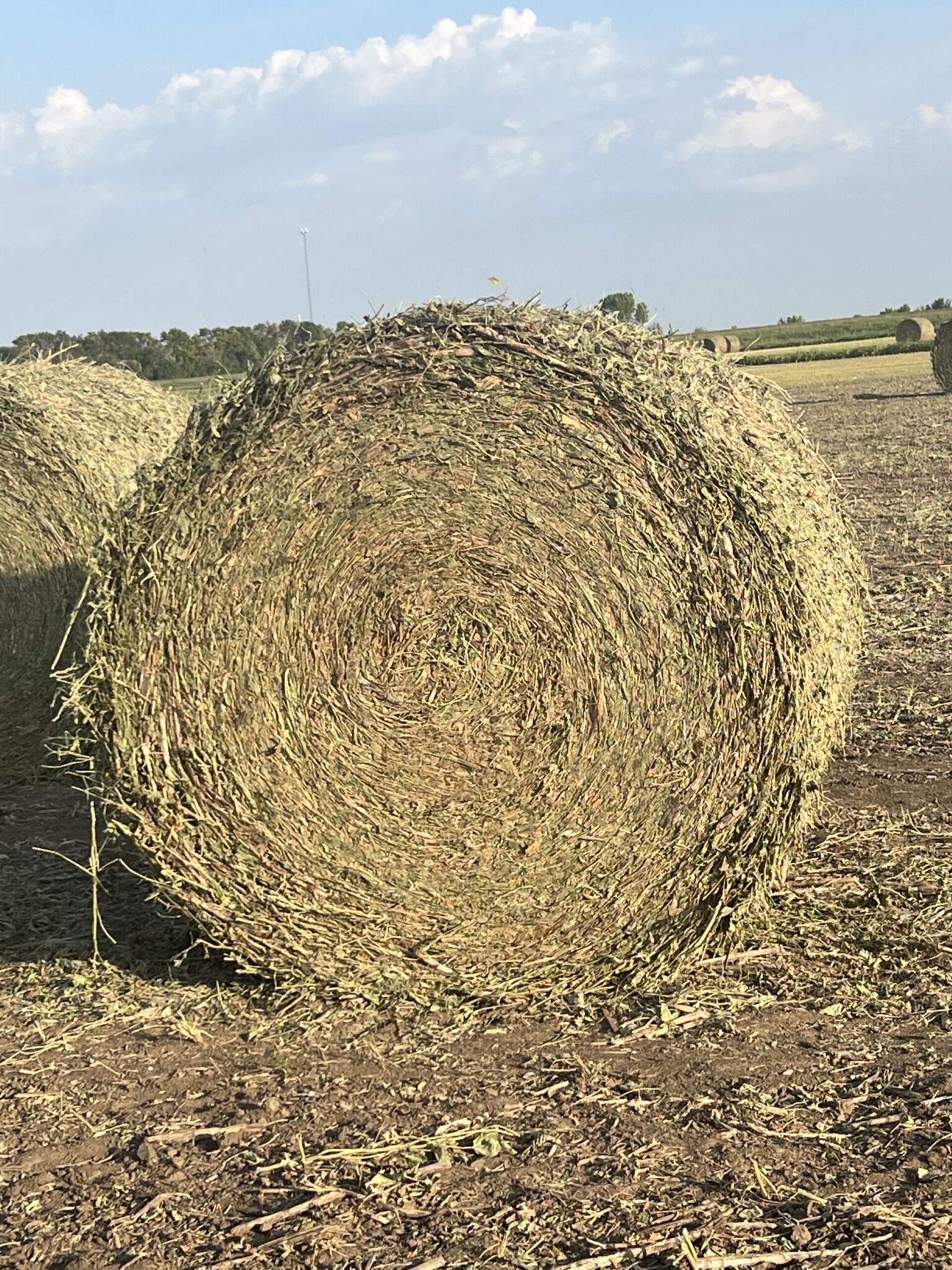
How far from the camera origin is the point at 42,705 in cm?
772

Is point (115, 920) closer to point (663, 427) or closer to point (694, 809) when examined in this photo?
point (694, 809)

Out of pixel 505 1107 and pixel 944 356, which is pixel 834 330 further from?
pixel 505 1107

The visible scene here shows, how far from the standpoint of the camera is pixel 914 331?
43.6 m

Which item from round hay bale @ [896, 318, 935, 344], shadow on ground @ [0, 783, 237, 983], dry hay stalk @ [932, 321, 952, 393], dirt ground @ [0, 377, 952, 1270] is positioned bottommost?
dirt ground @ [0, 377, 952, 1270]

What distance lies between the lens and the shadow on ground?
510 centimetres

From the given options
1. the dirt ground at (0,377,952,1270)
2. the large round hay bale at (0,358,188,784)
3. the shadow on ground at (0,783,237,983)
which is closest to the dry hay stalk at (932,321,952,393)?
the large round hay bale at (0,358,188,784)

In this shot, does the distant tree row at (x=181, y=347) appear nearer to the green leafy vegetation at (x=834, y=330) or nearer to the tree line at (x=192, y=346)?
the tree line at (x=192, y=346)

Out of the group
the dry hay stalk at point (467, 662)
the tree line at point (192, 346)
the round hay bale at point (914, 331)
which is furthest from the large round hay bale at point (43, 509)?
the round hay bale at point (914, 331)

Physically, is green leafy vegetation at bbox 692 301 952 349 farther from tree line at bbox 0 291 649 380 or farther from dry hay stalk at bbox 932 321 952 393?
tree line at bbox 0 291 649 380

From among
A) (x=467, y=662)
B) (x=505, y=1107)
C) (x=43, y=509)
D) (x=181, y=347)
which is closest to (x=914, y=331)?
(x=181, y=347)

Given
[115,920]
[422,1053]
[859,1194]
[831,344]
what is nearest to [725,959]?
[422,1053]

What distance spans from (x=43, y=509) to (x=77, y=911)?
2791 millimetres

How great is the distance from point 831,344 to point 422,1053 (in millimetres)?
50688

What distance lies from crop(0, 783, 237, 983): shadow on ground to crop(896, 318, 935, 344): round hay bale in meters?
41.1
